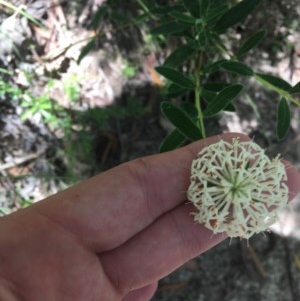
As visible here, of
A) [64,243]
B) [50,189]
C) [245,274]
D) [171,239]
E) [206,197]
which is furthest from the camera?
[245,274]

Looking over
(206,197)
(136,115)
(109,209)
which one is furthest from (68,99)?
(206,197)

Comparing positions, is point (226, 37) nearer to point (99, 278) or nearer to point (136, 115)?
point (136, 115)

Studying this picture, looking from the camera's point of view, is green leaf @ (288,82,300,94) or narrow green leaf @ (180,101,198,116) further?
narrow green leaf @ (180,101,198,116)

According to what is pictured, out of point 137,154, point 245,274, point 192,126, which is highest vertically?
point 192,126

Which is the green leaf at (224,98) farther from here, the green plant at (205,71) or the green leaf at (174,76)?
the green leaf at (174,76)

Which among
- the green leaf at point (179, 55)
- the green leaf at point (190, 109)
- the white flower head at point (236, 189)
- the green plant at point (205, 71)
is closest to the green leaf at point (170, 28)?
the green plant at point (205, 71)

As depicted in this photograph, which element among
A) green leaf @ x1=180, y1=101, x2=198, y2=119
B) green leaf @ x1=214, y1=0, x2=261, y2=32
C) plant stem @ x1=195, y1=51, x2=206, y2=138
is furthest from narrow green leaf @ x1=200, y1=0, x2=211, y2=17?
green leaf @ x1=180, y1=101, x2=198, y2=119

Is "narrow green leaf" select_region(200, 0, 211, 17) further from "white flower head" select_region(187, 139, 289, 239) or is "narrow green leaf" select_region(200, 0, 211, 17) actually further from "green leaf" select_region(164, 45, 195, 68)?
"white flower head" select_region(187, 139, 289, 239)
